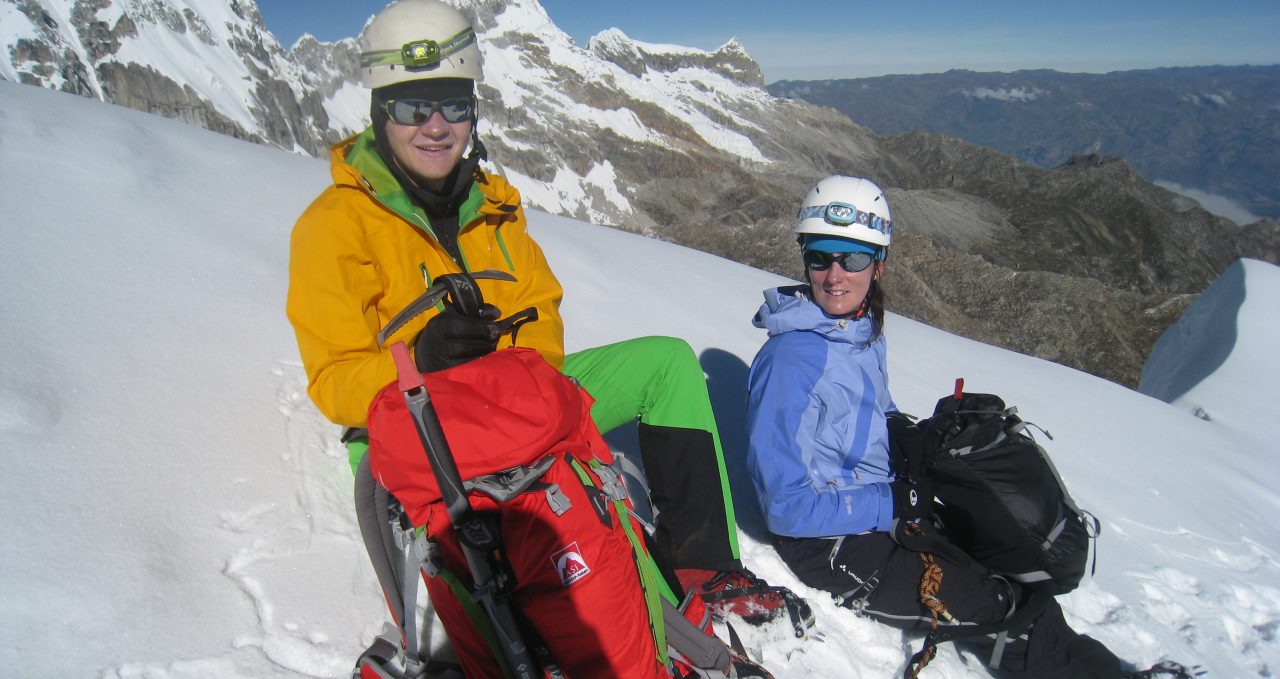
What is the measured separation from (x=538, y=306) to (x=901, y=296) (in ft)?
38.7

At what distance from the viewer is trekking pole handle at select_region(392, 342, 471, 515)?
Answer: 1795mm

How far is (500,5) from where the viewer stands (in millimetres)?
198875

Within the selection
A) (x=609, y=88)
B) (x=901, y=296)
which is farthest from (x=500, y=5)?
(x=901, y=296)

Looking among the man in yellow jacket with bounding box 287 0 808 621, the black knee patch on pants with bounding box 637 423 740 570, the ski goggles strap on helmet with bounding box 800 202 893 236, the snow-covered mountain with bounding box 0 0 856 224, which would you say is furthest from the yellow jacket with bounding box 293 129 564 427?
the snow-covered mountain with bounding box 0 0 856 224

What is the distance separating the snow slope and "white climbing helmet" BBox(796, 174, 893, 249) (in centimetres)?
137

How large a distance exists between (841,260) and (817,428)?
823mm

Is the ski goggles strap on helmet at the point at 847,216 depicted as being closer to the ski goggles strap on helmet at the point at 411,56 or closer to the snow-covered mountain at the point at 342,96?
the ski goggles strap on helmet at the point at 411,56

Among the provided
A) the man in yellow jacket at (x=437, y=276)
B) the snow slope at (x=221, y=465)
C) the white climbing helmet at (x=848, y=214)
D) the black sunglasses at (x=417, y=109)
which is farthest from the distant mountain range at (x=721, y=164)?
the black sunglasses at (x=417, y=109)

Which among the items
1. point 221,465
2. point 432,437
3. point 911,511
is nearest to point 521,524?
point 432,437

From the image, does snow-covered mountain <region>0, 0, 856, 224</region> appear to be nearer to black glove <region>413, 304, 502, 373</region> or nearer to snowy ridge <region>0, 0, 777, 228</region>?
snowy ridge <region>0, 0, 777, 228</region>

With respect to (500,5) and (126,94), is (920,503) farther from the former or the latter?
(500,5)

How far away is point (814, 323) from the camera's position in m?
3.06

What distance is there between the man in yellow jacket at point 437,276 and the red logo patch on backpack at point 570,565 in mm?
598

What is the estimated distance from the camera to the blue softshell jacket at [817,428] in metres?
2.83
